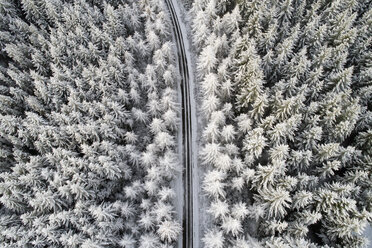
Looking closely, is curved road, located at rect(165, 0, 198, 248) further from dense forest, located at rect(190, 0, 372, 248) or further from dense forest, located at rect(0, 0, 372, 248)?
dense forest, located at rect(190, 0, 372, 248)

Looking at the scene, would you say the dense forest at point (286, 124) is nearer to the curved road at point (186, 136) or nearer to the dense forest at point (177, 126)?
the dense forest at point (177, 126)

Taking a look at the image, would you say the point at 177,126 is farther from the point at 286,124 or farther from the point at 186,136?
the point at 286,124

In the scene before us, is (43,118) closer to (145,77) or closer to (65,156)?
(65,156)

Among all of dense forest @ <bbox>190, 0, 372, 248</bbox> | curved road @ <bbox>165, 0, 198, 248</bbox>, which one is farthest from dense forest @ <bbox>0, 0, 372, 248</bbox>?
curved road @ <bbox>165, 0, 198, 248</bbox>

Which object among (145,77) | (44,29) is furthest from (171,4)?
(44,29)

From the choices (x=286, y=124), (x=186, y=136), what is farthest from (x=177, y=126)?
(x=286, y=124)

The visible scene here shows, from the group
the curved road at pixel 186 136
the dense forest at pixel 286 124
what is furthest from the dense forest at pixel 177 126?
the curved road at pixel 186 136
